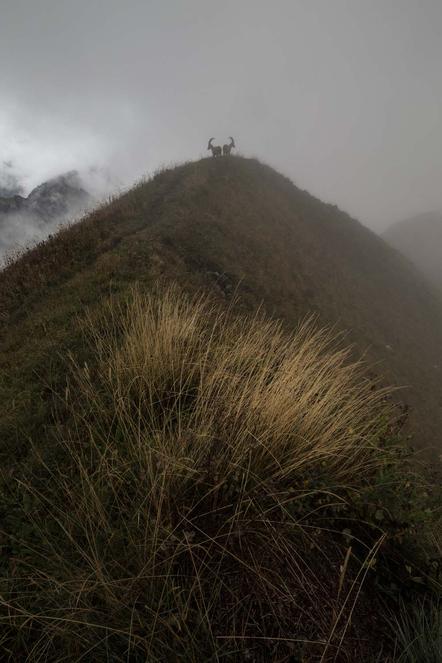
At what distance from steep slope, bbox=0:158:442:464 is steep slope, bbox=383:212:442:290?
3740cm

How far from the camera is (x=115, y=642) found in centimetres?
166

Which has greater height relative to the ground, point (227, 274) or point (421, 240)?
point (421, 240)

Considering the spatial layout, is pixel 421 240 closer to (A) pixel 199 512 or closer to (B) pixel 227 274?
(B) pixel 227 274

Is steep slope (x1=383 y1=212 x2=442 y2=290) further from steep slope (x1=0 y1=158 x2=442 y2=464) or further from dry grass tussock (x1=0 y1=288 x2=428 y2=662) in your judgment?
dry grass tussock (x1=0 y1=288 x2=428 y2=662)

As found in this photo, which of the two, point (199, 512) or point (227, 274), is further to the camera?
point (227, 274)

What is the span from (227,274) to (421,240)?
268 feet

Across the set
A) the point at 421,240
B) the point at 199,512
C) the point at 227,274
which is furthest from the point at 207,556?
the point at 421,240

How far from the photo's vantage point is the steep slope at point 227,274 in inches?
235

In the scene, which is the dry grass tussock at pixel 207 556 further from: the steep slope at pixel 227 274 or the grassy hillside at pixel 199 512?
the steep slope at pixel 227 274

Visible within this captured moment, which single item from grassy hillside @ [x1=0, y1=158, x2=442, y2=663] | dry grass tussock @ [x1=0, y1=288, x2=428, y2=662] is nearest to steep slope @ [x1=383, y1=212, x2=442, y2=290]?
grassy hillside @ [x1=0, y1=158, x2=442, y2=663]

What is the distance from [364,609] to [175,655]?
1.25 meters

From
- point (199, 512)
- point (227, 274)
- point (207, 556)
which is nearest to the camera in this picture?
point (207, 556)

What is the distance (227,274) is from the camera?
12789 millimetres

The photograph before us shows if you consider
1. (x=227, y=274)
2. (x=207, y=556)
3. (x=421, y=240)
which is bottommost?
(x=207, y=556)
